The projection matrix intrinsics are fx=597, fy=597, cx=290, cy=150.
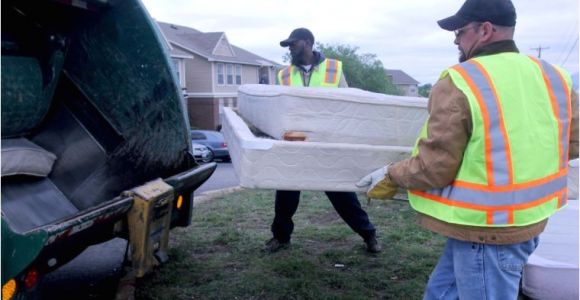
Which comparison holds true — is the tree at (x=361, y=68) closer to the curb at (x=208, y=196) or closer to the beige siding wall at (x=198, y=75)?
the beige siding wall at (x=198, y=75)

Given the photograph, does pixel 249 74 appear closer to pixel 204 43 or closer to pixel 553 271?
pixel 204 43

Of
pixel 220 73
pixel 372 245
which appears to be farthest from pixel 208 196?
pixel 220 73

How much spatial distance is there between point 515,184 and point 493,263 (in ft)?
0.99

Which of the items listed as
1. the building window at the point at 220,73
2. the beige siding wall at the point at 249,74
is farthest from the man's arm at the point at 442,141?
the beige siding wall at the point at 249,74

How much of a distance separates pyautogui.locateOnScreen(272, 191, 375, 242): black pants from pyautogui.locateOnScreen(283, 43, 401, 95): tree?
3795 cm

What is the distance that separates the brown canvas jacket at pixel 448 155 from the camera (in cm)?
197

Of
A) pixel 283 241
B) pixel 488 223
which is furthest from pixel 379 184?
pixel 283 241

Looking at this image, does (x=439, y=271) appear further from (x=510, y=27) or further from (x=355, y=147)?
(x=510, y=27)

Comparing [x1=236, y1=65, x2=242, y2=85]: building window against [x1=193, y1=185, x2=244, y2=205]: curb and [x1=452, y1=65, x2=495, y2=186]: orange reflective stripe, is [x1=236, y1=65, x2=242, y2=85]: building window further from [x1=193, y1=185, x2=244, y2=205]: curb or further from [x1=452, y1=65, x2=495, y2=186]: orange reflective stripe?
[x1=452, y1=65, x2=495, y2=186]: orange reflective stripe

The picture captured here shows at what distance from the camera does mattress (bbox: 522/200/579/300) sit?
3.13m

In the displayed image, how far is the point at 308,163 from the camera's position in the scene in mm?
2619

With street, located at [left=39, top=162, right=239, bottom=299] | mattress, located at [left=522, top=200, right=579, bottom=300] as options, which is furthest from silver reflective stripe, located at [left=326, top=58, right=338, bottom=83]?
mattress, located at [left=522, top=200, right=579, bottom=300]

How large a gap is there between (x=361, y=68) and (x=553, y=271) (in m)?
42.1

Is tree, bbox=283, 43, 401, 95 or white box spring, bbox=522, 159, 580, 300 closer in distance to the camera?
white box spring, bbox=522, 159, 580, 300
